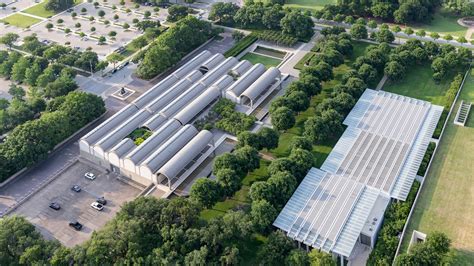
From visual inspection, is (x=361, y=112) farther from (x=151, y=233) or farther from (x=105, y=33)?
(x=105, y=33)

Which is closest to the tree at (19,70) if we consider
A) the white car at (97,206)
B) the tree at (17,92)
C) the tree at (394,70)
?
the tree at (17,92)

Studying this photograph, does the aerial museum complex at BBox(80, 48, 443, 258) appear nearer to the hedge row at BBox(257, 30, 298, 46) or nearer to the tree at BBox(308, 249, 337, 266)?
the tree at BBox(308, 249, 337, 266)

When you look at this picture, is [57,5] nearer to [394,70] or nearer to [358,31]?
[358,31]

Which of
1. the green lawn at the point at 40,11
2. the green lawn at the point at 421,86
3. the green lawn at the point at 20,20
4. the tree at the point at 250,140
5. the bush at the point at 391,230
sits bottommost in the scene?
the green lawn at the point at 40,11

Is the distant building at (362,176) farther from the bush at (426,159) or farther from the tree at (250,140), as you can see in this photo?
the tree at (250,140)

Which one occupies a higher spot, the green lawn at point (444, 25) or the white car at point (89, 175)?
the green lawn at point (444, 25)

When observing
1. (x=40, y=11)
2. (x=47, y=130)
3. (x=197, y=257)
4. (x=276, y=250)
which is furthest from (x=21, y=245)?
(x=40, y=11)

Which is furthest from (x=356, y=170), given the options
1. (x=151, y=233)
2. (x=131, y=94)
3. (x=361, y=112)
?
(x=131, y=94)
